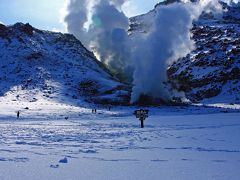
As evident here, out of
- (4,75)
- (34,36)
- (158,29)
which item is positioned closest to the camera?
(158,29)

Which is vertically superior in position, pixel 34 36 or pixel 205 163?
pixel 34 36

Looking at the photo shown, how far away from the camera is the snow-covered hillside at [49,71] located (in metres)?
125

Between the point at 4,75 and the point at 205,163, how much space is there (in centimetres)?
13990

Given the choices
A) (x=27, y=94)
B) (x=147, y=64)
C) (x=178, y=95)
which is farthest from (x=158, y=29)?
(x=27, y=94)

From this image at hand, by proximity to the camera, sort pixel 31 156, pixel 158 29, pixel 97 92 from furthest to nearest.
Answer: pixel 97 92 < pixel 158 29 < pixel 31 156

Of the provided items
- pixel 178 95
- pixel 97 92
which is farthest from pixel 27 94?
pixel 178 95

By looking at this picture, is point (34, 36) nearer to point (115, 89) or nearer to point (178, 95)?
point (115, 89)

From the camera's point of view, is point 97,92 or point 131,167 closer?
point 131,167

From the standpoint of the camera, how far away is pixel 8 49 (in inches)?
6531

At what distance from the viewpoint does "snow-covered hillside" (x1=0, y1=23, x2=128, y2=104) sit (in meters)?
125

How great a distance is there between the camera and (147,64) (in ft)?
389

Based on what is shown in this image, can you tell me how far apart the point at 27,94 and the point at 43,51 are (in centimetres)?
5121

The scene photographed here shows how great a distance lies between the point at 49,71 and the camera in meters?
155

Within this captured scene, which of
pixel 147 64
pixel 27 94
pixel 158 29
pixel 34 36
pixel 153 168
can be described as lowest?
pixel 153 168
